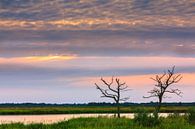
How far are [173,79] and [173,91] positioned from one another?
11.5ft

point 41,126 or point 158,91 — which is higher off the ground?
point 158,91

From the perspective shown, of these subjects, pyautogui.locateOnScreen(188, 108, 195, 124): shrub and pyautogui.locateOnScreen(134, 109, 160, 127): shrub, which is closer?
pyautogui.locateOnScreen(134, 109, 160, 127): shrub

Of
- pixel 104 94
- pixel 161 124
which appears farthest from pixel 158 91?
pixel 161 124

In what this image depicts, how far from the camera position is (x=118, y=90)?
5578 centimetres

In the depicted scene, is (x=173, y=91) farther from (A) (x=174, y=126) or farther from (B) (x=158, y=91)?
(A) (x=174, y=126)

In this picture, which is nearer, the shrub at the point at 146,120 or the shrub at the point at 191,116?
the shrub at the point at 146,120

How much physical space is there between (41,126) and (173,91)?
86.9 ft

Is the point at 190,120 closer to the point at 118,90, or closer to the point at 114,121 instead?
the point at 114,121

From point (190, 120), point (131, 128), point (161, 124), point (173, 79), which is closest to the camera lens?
point (131, 128)

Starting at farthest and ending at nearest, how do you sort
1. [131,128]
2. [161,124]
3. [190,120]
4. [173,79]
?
[173,79] < [190,120] < [161,124] < [131,128]

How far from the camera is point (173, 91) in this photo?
193 ft

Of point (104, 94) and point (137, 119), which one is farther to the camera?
point (104, 94)

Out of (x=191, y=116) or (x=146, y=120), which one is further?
(x=191, y=116)

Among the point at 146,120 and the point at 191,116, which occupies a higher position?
the point at 191,116
